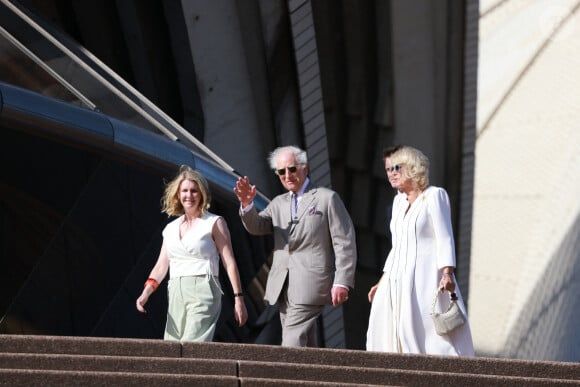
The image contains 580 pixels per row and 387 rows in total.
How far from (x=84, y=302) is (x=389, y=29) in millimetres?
9202

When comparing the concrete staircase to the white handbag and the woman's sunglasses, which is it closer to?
the white handbag

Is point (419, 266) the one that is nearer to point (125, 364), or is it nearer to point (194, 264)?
point (194, 264)

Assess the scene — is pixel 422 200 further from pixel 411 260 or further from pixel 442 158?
pixel 442 158

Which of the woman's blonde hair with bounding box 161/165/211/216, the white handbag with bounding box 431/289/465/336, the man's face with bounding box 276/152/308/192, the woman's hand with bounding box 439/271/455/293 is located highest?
the man's face with bounding box 276/152/308/192

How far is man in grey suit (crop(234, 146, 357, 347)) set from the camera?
8.66 metres

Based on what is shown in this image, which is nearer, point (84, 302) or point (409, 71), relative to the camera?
point (84, 302)

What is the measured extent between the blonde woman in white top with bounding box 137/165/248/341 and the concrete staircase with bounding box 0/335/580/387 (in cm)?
134

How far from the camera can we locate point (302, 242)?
28.9 feet

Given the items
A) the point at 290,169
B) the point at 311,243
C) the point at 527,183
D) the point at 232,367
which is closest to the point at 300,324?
the point at 311,243

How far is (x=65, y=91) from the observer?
12.1 metres

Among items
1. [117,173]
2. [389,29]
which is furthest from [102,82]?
[389,29]

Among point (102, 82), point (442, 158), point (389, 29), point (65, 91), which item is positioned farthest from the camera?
point (442, 158)

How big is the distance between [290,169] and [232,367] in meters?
2.01

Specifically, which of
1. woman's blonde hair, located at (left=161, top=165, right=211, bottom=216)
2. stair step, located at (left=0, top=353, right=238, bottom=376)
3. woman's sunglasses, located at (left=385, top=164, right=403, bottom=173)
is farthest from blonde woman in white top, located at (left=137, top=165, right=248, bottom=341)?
stair step, located at (left=0, top=353, right=238, bottom=376)
